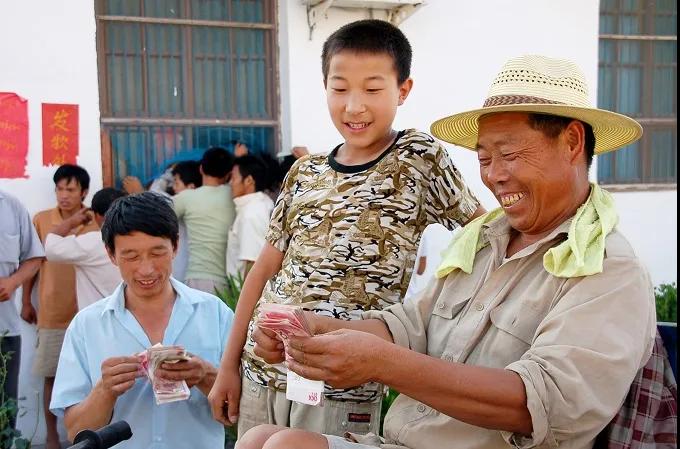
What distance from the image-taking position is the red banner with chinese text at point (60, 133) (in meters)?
5.34

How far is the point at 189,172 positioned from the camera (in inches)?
231

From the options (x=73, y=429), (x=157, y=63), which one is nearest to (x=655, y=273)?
(x=157, y=63)

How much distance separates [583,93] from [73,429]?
188 centimetres

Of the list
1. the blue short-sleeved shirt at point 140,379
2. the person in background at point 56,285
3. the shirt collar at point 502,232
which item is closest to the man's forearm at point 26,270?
the person in background at point 56,285

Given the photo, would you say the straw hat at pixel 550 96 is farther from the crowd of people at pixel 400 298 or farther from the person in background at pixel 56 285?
the person in background at pixel 56 285

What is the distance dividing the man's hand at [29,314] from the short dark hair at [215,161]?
1.52 metres

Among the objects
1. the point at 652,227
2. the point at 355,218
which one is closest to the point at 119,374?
the point at 355,218

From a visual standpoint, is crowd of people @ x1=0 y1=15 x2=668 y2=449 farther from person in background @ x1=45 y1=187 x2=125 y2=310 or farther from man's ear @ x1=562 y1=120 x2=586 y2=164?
person in background @ x1=45 y1=187 x2=125 y2=310

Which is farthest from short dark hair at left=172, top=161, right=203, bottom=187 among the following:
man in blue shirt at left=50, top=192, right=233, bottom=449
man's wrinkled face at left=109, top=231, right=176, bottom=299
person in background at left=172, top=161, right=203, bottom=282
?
man's wrinkled face at left=109, top=231, right=176, bottom=299

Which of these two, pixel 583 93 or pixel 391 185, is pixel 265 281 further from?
pixel 583 93

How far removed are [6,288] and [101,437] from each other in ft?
10.5

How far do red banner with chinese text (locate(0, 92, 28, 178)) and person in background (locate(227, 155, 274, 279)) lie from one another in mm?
1421

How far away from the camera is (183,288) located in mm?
2906

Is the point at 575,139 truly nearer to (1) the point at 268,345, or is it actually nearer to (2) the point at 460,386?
(2) the point at 460,386
